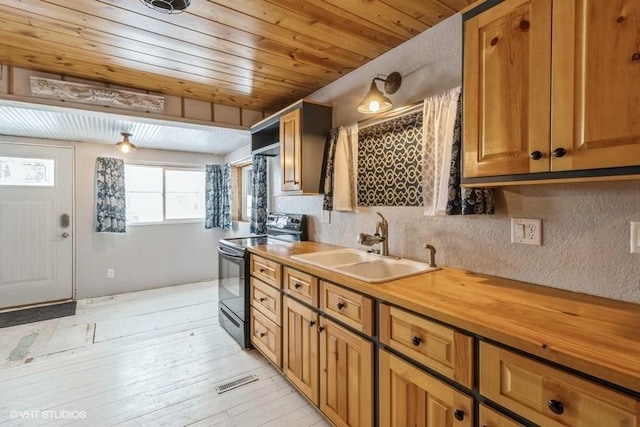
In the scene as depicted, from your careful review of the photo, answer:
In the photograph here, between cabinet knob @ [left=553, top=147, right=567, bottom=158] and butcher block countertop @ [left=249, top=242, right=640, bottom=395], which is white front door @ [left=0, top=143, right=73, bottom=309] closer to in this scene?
butcher block countertop @ [left=249, top=242, right=640, bottom=395]

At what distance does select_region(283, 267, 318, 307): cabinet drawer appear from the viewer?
5.80ft

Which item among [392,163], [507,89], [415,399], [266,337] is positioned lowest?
[266,337]

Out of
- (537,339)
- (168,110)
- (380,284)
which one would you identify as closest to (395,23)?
(380,284)

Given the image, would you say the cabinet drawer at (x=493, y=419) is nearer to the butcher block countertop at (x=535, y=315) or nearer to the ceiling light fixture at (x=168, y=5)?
the butcher block countertop at (x=535, y=315)

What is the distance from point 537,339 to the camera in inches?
33.4

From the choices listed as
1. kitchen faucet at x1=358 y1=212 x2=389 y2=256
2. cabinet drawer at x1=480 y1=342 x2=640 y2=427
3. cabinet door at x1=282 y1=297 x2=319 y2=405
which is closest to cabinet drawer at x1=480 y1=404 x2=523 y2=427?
cabinet drawer at x1=480 y1=342 x2=640 y2=427

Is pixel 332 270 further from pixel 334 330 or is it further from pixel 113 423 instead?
pixel 113 423

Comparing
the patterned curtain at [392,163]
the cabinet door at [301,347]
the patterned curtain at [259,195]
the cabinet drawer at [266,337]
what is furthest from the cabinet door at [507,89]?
the patterned curtain at [259,195]

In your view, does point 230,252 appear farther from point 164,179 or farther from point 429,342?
point 164,179

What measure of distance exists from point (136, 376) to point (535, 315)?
2594 mm

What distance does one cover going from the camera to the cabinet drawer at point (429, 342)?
1019 millimetres

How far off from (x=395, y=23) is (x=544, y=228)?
4.45ft
